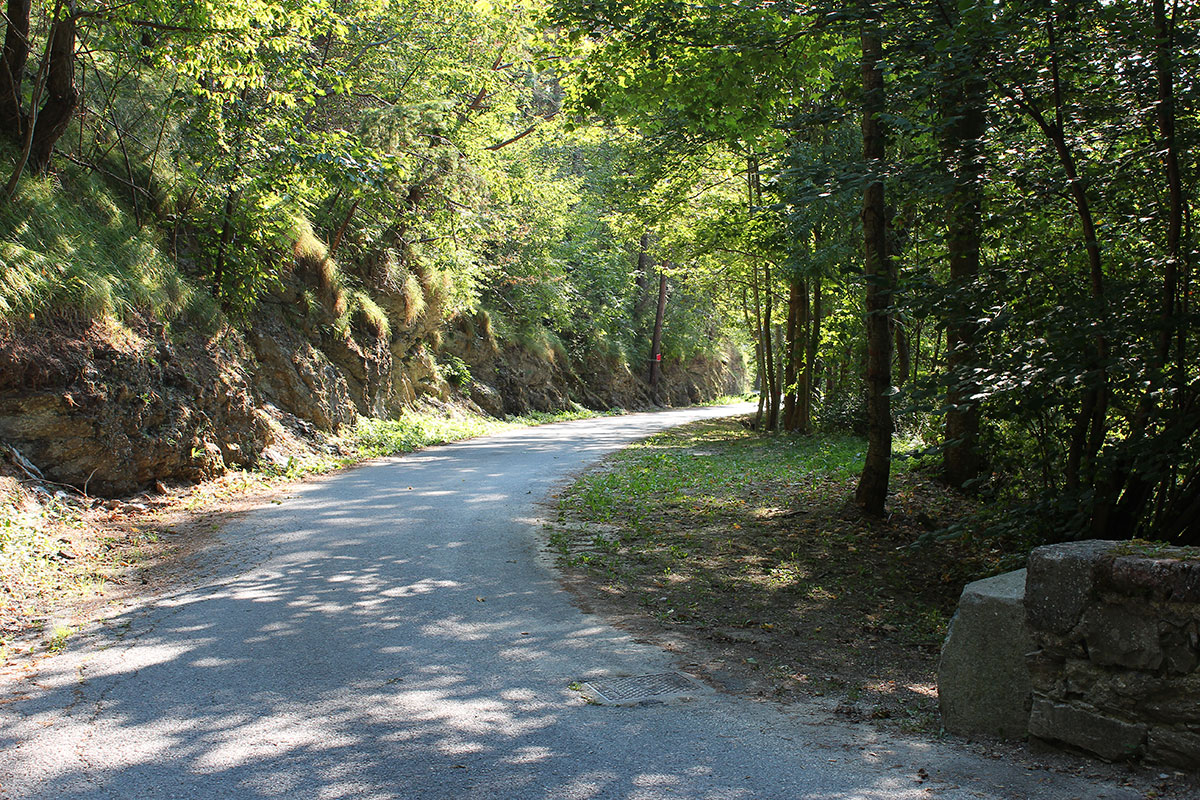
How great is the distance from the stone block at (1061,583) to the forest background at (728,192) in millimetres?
1619

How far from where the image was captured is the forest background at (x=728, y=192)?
5.55 metres

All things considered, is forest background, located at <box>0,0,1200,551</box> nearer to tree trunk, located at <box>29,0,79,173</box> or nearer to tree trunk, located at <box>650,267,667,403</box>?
tree trunk, located at <box>29,0,79,173</box>

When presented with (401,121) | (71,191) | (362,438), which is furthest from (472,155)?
(71,191)

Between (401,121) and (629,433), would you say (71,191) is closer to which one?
(401,121)

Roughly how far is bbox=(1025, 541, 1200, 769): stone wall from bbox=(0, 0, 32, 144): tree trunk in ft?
41.4

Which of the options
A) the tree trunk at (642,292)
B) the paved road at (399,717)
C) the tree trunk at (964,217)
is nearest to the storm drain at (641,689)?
the paved road at (399,717)

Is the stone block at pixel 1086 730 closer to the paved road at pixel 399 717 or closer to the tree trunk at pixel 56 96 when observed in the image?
the paved road at pixel 399 717

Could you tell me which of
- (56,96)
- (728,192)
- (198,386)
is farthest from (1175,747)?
(728,192)

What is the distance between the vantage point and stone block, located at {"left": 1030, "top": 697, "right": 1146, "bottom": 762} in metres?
3.57

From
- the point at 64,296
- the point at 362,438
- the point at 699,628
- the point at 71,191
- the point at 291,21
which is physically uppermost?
the point at 291,21

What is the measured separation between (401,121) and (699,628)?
15.5 metres

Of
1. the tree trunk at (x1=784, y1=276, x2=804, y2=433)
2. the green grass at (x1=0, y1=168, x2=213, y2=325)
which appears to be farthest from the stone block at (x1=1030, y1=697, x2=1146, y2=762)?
the tree trunk at (x1=784, y1=276, x2=804, y2=433)

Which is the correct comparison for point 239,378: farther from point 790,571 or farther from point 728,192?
point 728,192

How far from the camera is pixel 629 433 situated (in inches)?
939
